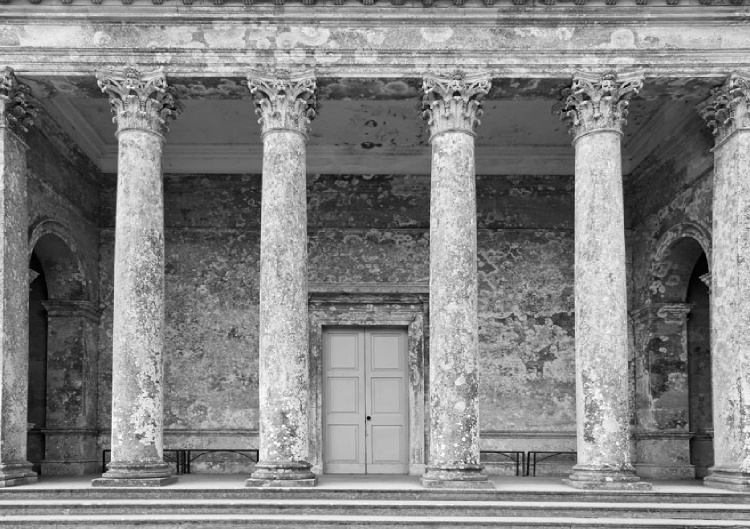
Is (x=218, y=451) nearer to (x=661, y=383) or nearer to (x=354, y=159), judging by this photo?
(x=354, y=159)

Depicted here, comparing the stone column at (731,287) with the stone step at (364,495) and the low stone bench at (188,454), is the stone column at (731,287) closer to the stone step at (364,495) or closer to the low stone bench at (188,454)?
the stone step at (364,495)

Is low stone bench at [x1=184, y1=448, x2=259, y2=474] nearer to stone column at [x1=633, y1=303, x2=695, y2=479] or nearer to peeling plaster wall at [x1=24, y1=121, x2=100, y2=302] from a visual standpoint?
peeling plaster wall at [x1=24, y1=121, x2=100, y2=302]

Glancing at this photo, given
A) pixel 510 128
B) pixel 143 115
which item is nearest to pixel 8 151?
pixel 143 115

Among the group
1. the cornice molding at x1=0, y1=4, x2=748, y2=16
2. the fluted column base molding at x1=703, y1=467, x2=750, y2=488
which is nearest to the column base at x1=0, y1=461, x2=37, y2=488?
the cornice molding at x1=0, y1=4, x2=748, y2=16

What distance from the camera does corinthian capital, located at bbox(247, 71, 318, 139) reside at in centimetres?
1184

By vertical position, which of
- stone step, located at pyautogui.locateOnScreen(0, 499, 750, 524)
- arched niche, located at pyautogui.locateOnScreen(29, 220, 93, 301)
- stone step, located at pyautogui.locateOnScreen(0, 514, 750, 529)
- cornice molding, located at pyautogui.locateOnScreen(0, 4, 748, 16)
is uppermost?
cornice molding, located at pyautogui.locateOnScreen(0, 4, 748, 16)

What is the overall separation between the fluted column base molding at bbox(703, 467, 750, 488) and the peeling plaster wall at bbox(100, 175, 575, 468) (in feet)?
12.2

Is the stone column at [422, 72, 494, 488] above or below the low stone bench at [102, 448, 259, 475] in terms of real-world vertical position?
above

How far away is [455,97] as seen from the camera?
39.0 ft

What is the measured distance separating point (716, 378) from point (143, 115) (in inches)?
311

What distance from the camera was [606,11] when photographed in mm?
11914

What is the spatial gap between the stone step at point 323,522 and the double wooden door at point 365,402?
477 cm

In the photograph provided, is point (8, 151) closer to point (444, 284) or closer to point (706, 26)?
point (444, 284)

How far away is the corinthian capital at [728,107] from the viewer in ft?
38.9
